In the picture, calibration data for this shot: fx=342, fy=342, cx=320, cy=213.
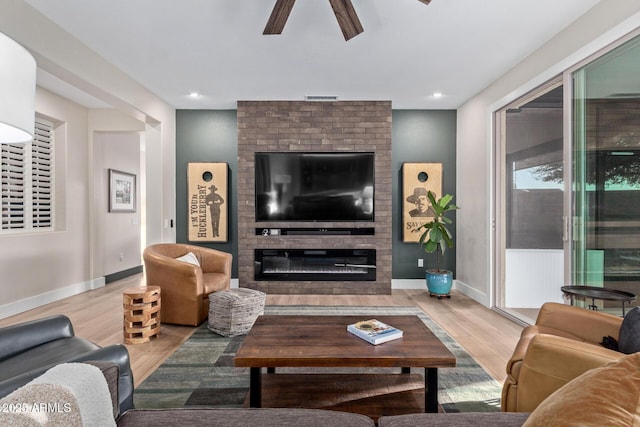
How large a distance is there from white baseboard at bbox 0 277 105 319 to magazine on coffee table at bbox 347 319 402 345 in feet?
12.6

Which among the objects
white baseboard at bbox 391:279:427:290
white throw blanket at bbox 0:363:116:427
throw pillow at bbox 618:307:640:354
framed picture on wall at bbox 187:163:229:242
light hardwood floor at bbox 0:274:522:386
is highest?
framed picture on wall at bbox 187:163:229:242

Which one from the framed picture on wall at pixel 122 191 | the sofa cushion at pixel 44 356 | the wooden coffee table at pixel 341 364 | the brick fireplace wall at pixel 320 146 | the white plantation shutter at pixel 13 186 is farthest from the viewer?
the framed picture on wall at pixel 122 191

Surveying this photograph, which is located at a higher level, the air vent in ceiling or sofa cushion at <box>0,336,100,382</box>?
the air vent in ceiling

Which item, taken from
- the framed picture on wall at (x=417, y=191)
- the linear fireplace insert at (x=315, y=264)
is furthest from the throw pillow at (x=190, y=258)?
the framed picture on wall at (x=417, y=191)

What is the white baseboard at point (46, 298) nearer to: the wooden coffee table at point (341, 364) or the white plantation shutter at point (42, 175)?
the white plantation shutter at point (42, 175)

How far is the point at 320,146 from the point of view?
15.5ft

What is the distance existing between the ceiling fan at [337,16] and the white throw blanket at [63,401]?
221cm

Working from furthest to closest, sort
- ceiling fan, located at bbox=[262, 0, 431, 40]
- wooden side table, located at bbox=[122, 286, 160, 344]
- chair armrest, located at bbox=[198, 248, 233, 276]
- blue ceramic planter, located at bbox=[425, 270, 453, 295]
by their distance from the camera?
blue ceramic planter, located at bbox=[425, 270, 453, 295], chair armrest, located at bbox=[198, 248, 233, 276], wooden side table, located at bbox=[122, 286, 160, 344], ceiling fan, located at bbox=[262, 0, 431, 40]

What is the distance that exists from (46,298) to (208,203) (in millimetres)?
2210

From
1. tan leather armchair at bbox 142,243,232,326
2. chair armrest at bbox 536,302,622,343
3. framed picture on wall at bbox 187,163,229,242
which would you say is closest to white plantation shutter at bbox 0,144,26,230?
tan leather armchair at bbox 142,243,232,326

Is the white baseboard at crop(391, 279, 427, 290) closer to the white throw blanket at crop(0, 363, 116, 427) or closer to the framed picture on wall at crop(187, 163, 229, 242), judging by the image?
the framed picture on wall at crop(187, 163, 229, 242)

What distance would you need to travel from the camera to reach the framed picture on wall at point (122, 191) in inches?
209

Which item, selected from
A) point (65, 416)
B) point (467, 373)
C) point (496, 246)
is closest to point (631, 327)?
point (467, 373)

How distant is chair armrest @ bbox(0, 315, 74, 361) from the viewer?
165 centimetres
